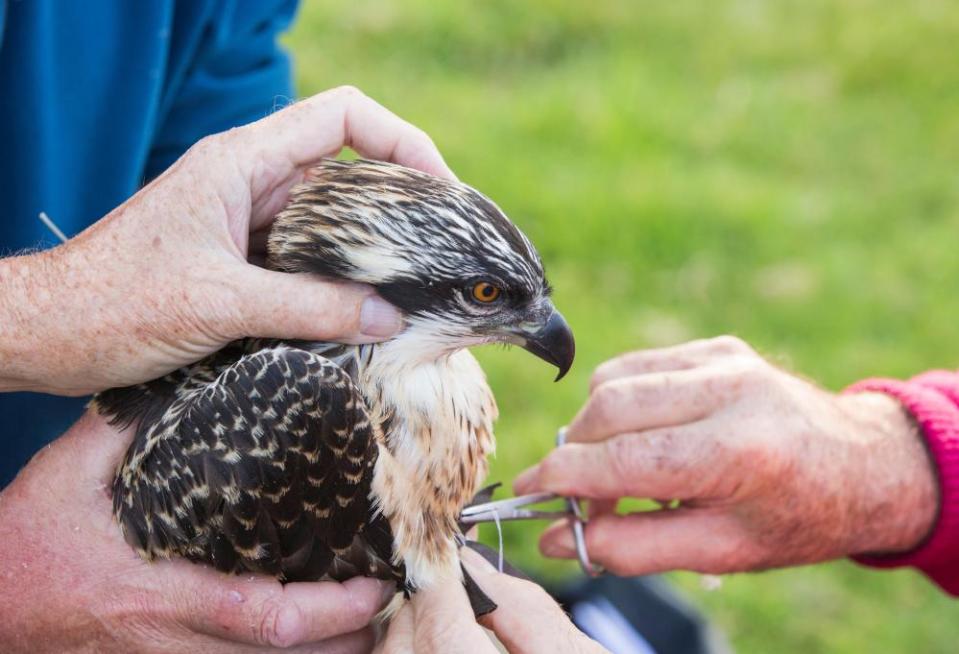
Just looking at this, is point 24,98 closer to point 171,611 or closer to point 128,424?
point 128,424

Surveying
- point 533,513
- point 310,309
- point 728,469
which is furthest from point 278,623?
point 728,469

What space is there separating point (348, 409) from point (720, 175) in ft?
18.6

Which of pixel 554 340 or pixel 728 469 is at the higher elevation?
pixel 554 340

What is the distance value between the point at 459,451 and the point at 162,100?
157 cm

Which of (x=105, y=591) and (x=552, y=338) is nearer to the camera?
(x=105, y=591)

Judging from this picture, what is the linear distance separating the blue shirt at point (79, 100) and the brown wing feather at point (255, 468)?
0.80 metres

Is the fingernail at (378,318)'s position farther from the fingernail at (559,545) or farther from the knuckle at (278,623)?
the fingernail at (559,545)

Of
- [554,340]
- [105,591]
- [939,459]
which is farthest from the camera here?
[939,459]

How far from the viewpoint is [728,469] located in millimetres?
3506

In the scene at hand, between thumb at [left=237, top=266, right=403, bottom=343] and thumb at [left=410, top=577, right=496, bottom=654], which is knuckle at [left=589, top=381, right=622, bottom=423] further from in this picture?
thumb at [left=237, top=266, right=403, bottom=343]

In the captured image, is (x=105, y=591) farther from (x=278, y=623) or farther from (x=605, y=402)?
(x=605, y=402)

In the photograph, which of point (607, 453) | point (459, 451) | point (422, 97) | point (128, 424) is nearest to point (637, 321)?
point (422, 97)

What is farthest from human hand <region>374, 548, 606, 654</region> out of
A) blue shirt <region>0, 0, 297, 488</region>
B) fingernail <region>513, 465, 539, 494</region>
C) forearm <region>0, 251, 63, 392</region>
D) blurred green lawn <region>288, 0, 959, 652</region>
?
blurred green lawn <region>288, 0, 959, 652</region>

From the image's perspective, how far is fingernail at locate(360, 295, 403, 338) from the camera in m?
2.98
